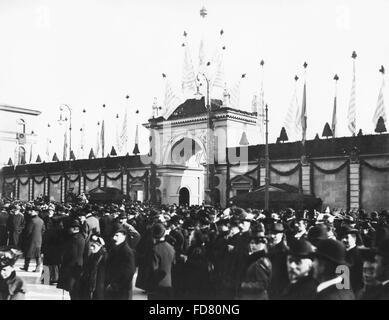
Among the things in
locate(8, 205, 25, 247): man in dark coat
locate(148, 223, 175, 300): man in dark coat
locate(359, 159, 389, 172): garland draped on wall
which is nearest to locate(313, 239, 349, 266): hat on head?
locate(148, 223, 175, 300): man in dark coat

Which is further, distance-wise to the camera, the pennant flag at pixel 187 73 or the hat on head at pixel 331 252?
the pennant flag at pixel 187 73

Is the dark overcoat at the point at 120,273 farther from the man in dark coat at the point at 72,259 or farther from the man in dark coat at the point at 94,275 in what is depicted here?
the man in dark coat at the point at 72,259

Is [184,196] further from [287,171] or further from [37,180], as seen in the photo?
[37,180]

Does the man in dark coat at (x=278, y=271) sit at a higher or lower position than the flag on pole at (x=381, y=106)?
lower

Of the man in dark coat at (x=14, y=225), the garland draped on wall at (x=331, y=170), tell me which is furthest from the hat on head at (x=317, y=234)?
the garland draped on wall at (x=331, y=170)

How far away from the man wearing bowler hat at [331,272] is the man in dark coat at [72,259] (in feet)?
15.0

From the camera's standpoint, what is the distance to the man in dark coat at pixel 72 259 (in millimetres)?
8055

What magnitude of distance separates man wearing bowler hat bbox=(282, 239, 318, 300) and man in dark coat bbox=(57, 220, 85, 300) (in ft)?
14.0

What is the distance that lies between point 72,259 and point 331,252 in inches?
206

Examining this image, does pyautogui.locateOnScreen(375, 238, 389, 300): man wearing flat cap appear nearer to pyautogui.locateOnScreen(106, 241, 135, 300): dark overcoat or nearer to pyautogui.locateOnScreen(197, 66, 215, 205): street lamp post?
pyautogui.locateOnScreen(106, 241, 135, 300): dark overcoat

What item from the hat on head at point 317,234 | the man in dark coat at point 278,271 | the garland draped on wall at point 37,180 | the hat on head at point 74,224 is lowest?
the man in dark coat at point 278,271

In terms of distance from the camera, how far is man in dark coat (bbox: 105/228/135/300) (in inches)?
278

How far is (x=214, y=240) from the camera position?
26.6ft
